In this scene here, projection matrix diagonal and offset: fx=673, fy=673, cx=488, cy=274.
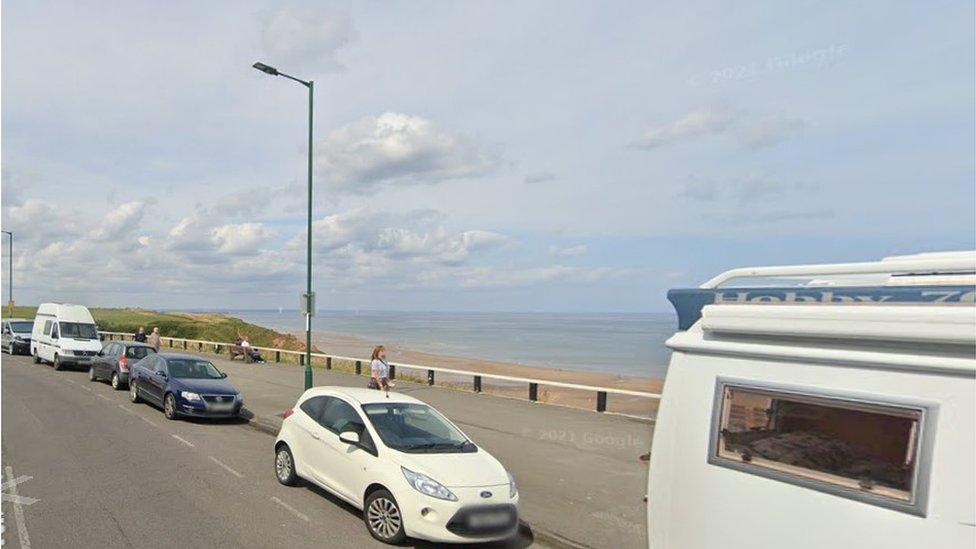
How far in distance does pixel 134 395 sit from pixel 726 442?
16929 mm

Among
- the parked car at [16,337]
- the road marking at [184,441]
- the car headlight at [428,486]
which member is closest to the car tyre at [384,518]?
the car headlight at [428,486]

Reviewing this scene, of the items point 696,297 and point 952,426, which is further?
point 696,297

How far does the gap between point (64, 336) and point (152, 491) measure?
21415 millimetres

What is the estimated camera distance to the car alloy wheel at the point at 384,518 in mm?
7125

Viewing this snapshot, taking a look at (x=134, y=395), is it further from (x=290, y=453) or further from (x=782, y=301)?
(x=782, y=301)

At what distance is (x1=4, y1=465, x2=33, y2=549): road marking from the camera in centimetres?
667

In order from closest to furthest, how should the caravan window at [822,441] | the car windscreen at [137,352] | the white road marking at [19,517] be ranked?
the caravan window at [822,441], the white road marking at [19,517], the car windscreen at [137,352]

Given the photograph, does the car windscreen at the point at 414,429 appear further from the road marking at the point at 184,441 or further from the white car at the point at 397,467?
the road marking at the point at 184,441

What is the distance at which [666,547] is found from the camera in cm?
376

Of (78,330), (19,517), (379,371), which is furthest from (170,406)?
(78,330)

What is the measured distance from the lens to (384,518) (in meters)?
7.27

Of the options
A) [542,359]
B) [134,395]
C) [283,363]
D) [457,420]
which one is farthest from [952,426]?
[542,359]

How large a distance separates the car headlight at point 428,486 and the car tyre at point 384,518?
11.4 inches

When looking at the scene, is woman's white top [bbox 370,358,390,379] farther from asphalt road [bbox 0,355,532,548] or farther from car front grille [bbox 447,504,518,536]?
car front grille [bbox 447,504,518,536]
